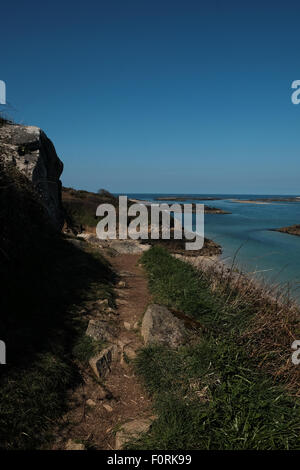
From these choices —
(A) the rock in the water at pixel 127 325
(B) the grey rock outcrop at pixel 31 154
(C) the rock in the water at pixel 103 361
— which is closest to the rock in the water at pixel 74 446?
(C) the rock in the water at pixel 103 361

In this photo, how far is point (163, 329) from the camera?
15.0ft

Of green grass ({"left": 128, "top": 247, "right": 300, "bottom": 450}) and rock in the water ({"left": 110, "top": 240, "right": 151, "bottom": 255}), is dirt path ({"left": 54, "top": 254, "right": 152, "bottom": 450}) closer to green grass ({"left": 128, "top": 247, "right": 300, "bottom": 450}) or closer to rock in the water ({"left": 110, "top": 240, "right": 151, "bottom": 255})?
green grass ({"left": 128, "top": 247, "right": 300, "bottom": 450})

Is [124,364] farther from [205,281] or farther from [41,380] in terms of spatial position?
[205,281]

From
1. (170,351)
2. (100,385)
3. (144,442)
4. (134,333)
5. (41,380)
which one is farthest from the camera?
(134,333)

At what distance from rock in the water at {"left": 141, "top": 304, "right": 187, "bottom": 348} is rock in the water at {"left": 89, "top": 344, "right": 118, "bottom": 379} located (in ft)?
1.99

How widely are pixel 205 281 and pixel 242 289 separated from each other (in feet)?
3.02

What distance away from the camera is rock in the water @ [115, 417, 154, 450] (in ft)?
9.27

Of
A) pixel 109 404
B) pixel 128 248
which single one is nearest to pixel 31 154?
pixel 128 248

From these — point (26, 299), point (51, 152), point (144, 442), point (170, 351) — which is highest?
point (51, 152)

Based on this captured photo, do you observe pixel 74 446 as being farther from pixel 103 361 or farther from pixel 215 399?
pixel 215 399

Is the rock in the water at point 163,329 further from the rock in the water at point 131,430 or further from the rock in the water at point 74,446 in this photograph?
the rock in the water at point 74,446

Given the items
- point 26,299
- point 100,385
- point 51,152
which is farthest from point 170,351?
point 51,152

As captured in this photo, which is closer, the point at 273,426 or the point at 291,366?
the point at 273,426
